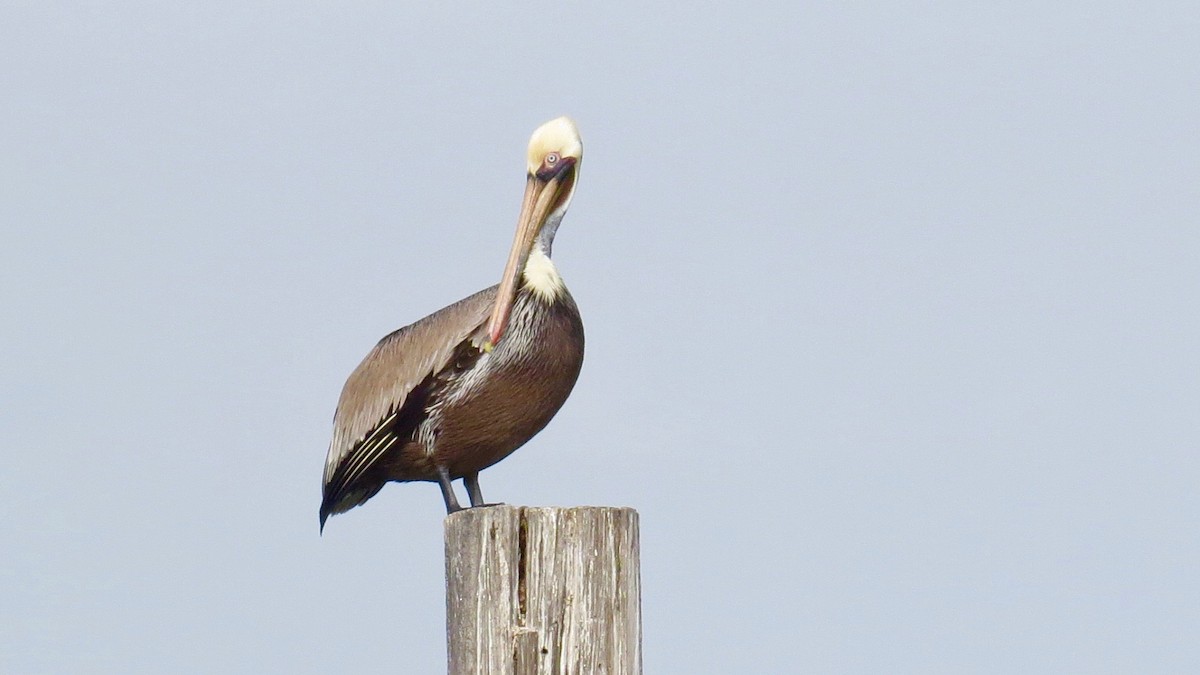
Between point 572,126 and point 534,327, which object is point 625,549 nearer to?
point 534,327

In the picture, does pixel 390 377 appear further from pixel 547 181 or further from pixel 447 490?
pixel 547 181

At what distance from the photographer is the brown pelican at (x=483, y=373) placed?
5.86 meters

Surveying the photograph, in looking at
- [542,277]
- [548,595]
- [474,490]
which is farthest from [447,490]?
[548,595]

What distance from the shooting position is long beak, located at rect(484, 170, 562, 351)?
19.2 feet

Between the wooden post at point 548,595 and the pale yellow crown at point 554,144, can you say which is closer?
the wooden post at point 548,595

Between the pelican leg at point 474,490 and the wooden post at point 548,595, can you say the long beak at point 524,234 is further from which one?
the wooden post at point 548,595

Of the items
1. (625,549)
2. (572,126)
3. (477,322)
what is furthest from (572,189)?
(625,549)

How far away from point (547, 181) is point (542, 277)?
0.35 meters

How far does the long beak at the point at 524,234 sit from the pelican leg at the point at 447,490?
50cm

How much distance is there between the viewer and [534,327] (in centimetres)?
587

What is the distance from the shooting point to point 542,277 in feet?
19.7

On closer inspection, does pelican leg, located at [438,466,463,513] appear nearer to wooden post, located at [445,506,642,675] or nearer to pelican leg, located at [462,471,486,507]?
pelican leg, located at [462,471,486,507]

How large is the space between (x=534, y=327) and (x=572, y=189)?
1.90 feet

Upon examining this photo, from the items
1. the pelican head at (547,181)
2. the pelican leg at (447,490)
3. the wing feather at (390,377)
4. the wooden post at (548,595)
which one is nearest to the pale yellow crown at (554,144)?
the pelican head at (547,181)
